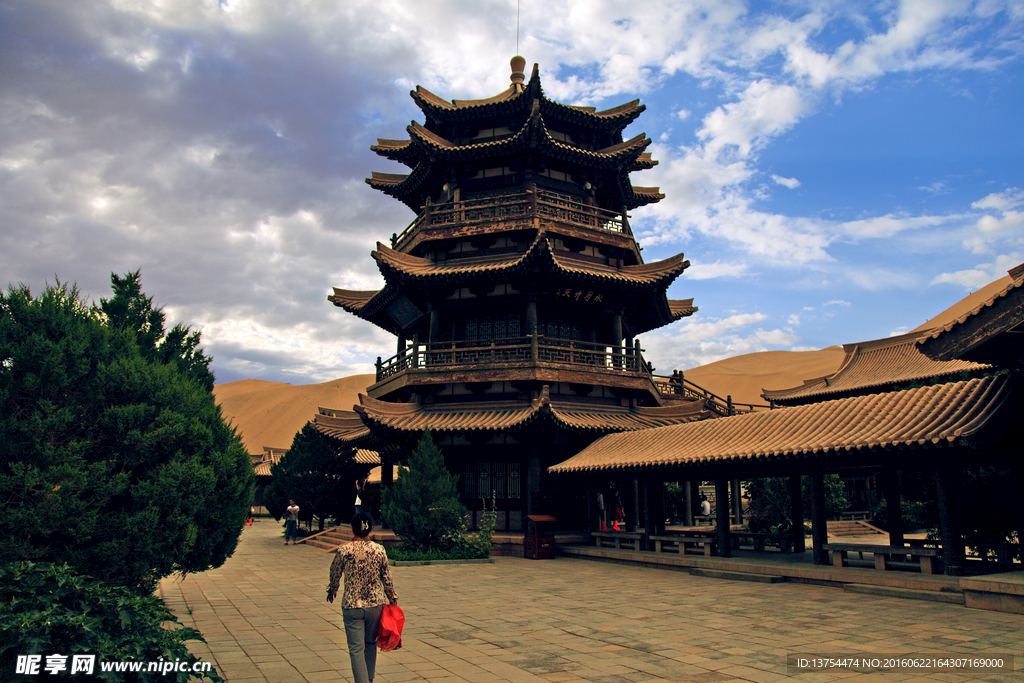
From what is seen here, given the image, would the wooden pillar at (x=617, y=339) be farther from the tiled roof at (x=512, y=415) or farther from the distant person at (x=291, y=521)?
the distant person at (x=291, y=521)

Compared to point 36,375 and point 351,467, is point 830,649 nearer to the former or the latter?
point 36,375

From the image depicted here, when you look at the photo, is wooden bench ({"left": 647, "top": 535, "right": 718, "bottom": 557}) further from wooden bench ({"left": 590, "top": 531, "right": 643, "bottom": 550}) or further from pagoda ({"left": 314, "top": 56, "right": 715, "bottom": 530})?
pagoda ({"left": 314, "top": 56, "right": 715, "bottom": 530})

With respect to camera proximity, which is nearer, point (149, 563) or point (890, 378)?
point (149, 563)

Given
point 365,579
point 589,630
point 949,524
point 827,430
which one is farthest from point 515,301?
point 365,579

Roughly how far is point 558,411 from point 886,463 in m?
9.39

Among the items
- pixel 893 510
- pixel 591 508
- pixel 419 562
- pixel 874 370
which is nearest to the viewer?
pixel 893 510

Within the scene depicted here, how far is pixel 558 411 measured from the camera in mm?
19922

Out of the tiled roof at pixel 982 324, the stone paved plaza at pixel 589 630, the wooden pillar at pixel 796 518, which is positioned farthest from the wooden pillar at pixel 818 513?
the tiled roof at pixel 982 324

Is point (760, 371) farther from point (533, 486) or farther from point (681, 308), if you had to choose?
point (533, 486)

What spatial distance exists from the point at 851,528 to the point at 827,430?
58.6 ft

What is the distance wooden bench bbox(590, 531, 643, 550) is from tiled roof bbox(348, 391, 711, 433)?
10.1ft

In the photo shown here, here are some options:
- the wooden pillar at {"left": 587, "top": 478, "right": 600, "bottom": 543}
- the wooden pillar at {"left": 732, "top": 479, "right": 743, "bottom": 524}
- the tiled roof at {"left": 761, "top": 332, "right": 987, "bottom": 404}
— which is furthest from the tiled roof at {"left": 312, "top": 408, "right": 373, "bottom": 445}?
the tiled roof at {"left": 761, "top": 332, "right": 987, "bottom": 404}

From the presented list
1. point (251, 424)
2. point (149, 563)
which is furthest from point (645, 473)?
point (251, 424)

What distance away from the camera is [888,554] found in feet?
40.0
